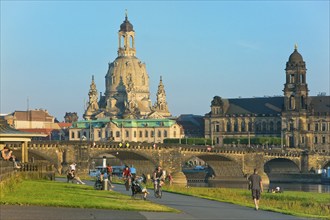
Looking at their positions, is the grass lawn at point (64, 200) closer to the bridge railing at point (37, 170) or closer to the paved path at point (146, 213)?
the paved path at point (146, 213)

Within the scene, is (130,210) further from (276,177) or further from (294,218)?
(276,177)

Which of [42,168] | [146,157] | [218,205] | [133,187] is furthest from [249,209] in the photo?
[146,157]

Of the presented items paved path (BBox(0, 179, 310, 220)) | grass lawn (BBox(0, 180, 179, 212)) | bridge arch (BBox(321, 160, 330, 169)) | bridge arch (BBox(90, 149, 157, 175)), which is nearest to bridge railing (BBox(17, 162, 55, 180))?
grass lawn (BBox(0, 180, 179, 212))

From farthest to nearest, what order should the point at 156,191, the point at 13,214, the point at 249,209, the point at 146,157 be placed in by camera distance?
the point at 146,157 < the point at 156,191 < the point at 249,209 < the point at 13,214

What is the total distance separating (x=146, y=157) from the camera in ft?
431

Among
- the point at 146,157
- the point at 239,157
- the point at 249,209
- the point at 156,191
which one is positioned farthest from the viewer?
the point at 239,157

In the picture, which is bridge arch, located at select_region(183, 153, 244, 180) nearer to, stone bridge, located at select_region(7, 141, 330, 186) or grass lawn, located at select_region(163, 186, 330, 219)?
stone bridge, located at select_region(7, 141, 330, 186)

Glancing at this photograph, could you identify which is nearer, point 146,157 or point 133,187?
point 133,187

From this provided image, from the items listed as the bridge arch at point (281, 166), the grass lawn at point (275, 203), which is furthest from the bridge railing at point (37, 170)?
the bridge arch at point (281, 166)

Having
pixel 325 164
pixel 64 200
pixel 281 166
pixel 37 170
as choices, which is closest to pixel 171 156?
pixel 281 166

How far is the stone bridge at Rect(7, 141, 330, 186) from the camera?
120625 mm

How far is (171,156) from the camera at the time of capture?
13350cm

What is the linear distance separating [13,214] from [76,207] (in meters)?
4.28

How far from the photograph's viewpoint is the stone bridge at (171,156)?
120625 mm
